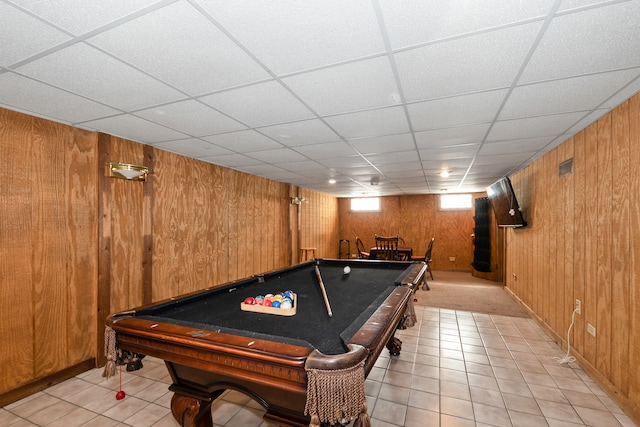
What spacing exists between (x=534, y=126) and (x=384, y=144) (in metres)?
1.45

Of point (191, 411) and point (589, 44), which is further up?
point (589, 44)

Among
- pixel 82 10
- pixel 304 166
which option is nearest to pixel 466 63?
pixel 82 10

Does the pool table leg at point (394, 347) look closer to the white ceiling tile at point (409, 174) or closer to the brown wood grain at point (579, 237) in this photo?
the brown wood grain at point (579, 237)

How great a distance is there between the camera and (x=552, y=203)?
3.45m

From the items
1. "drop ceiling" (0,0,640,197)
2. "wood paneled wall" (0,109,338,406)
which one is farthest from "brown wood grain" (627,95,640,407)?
"wood paneled wall" (0,109,338,406)

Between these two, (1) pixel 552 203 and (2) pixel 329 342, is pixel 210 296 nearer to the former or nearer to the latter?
(2) pixel 329 342

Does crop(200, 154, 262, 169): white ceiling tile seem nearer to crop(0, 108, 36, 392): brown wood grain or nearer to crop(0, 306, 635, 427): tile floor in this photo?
crop(0, 108, 36, 392): brown wood grain

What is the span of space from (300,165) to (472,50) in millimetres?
3194

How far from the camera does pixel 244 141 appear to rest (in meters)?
3.18

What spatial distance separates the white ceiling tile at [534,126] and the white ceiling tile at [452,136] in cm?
11

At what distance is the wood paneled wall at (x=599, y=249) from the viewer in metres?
2.04

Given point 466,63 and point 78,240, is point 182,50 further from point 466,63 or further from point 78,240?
point 78,240

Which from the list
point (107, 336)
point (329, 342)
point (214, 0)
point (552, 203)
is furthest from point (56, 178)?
point (552, 203)

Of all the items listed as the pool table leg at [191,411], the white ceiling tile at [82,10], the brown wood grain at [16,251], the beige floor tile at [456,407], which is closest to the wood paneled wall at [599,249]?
the beige floor tile at [456,407]
